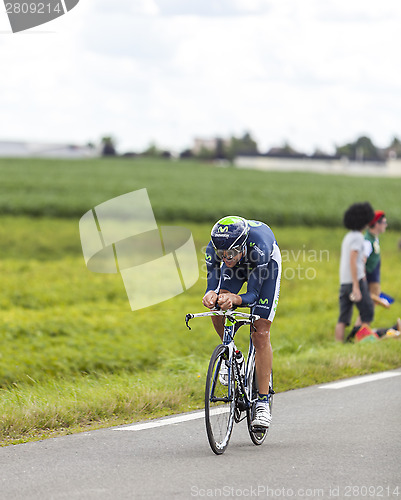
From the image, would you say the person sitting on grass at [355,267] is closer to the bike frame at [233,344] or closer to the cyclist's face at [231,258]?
the bike frame at [233,344]

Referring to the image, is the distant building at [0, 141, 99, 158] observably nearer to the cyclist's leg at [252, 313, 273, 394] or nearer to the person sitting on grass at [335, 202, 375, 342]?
the person sitting on grass at [335, 202, 375, 342]

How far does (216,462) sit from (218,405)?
0.44 metres

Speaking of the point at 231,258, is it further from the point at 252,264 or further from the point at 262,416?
the point at 262,416

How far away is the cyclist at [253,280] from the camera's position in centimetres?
585

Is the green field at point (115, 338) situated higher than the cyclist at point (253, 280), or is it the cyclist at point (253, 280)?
the cyclist at point (253, 280)

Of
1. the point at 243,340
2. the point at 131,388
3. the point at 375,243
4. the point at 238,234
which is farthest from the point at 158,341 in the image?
the point at 238,234

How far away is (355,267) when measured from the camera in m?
10.6

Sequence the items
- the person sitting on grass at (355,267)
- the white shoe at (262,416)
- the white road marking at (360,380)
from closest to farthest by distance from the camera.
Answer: the white shoe at (262,416), the white road marking at (360,380), the person sitting on grass at (355,267)

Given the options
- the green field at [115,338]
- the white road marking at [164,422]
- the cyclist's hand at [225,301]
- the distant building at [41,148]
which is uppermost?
the cyclist's hand at [225,301]

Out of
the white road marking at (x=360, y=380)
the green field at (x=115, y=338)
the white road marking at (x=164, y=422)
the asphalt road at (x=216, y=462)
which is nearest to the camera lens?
the asphalt road at (x=216, y=462)

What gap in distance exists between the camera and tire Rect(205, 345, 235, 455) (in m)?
5.66

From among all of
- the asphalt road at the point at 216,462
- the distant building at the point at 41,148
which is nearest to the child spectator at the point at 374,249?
the asphalt road at the point at 216,462

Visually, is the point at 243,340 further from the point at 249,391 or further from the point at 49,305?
the point at 249,391

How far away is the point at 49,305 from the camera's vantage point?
15484 mm
